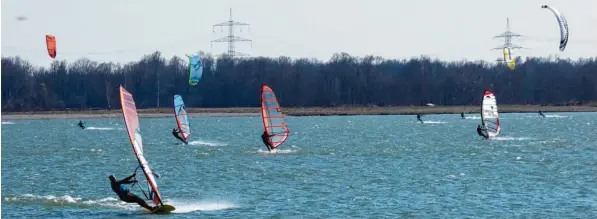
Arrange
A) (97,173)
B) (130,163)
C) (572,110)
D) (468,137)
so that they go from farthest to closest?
(572,110), (468,137), (130,163), (97,173)

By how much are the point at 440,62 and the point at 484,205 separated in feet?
415

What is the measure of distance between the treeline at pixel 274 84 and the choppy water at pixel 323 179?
249 ft

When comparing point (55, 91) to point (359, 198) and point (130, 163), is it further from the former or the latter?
point (359, 198)

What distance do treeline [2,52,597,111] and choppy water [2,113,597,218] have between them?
2989 inches

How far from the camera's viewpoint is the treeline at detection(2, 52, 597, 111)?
4847 inches

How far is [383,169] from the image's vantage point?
32.1 metres

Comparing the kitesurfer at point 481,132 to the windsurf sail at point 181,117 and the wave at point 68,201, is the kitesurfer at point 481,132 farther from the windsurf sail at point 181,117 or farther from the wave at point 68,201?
the wave at point 68,201

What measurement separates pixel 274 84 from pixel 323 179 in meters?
98.3

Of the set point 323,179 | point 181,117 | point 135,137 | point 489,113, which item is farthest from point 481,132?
point 135,137

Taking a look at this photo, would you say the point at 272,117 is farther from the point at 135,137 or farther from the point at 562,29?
the point at 135,137

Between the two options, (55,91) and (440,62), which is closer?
(55,91)

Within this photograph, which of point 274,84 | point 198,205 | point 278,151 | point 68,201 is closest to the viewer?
point 198,205

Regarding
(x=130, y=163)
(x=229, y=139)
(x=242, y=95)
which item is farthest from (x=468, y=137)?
(x=242, y=95)

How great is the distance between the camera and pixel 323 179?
2884 centimetres
